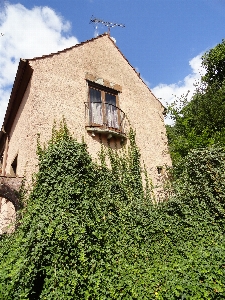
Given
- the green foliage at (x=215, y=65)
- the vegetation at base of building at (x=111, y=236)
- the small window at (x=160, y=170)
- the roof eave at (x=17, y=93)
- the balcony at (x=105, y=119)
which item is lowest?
the vegetation at base of building at (x=111, y=236)

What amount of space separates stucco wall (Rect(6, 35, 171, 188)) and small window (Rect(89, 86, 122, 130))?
35cm

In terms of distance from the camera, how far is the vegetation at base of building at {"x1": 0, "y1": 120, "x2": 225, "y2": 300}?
16.7 feet

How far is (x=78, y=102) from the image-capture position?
965 cm

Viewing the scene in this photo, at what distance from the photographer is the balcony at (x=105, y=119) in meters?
9.34

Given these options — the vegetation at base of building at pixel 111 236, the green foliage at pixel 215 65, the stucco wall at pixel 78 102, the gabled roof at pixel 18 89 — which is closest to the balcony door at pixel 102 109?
the stucco wall at pixel 78 102

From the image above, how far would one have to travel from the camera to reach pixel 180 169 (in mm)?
10195

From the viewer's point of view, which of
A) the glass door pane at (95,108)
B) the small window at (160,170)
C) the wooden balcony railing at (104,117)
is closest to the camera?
the wooden balcony railing at (104,117)

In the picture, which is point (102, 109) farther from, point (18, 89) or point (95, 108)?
point (18, 89)

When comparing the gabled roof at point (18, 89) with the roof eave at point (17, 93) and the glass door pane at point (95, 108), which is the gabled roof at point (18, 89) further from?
the glass door pane at point (95, 108)

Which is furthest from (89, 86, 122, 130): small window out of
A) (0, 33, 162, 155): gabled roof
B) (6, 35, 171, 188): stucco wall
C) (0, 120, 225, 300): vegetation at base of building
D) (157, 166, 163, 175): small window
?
(157, 166, 163, 175): small window

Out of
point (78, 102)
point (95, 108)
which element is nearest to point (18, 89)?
point (78, 102)

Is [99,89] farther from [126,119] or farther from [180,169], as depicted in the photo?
[180,169]

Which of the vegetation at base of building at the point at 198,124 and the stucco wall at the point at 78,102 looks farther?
the vegetation at base of building at the point at 198,124

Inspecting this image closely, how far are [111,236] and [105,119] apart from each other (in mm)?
4965
